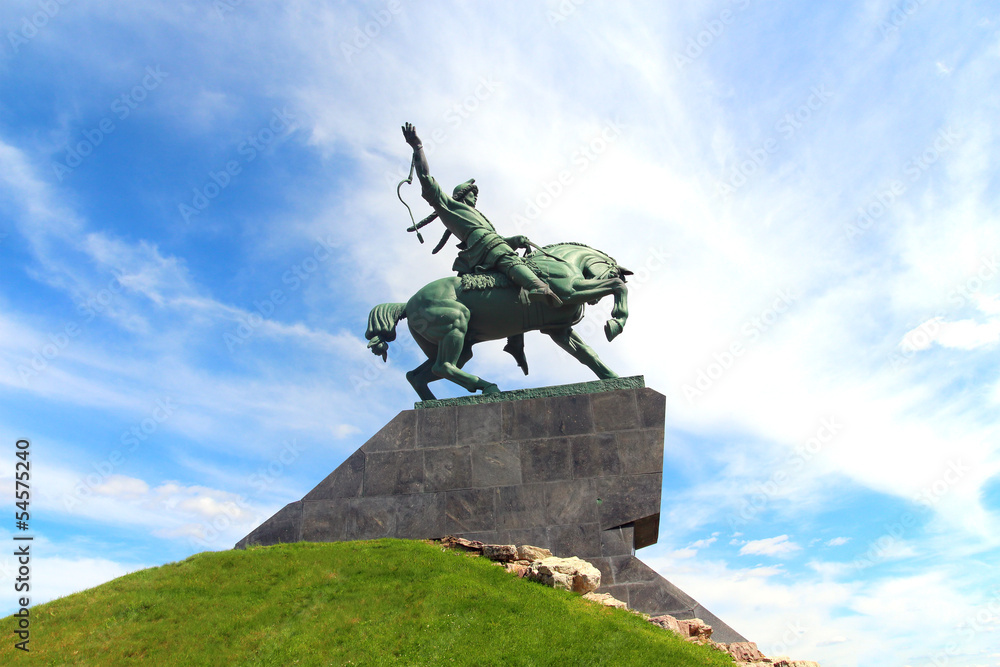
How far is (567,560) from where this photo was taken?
10.2 meters

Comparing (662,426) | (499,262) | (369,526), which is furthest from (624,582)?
(499,262)

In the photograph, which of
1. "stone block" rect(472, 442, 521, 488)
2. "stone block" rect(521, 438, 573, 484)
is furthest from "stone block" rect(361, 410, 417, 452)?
"stone block" rect(521, 438, 573, 484)

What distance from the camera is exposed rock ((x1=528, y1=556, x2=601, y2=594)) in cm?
958

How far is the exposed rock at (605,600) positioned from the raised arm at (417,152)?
27.4 ft

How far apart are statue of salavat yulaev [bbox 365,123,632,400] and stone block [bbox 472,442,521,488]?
4.12ft

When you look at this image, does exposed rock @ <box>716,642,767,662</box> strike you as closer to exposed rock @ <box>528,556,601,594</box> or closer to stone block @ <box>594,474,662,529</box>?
exposed rock @ <box>528,556,601,594</box>

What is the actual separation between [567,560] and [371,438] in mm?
4277

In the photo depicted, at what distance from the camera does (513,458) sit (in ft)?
39.3

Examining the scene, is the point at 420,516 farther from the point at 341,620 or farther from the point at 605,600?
the point at 605,600

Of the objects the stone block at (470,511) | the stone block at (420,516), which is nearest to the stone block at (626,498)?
the stone block at (470,511)

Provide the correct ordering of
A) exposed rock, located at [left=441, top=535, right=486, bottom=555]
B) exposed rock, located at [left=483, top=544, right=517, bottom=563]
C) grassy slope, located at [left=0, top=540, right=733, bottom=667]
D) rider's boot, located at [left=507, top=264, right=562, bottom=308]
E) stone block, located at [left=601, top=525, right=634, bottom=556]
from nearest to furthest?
grassy slope, located at [left=0, top=540, right=733, bottom=667], exposed rock, located at [left=483, top=544, right=517, bottom=563], exposed rock, located at [left=441, top=535, right=486, bottom=555], stone block, located at [left=601, top=525, right=634, bottom=556], rider's boot, located at [left=507, top=264, right=562, bottom=308]

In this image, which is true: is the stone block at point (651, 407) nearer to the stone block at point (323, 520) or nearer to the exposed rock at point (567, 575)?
the exposed rock at point (567, 575)

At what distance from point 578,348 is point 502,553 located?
→ 15.4ft

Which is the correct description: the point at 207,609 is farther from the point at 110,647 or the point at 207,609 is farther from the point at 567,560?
the point at 567,560
